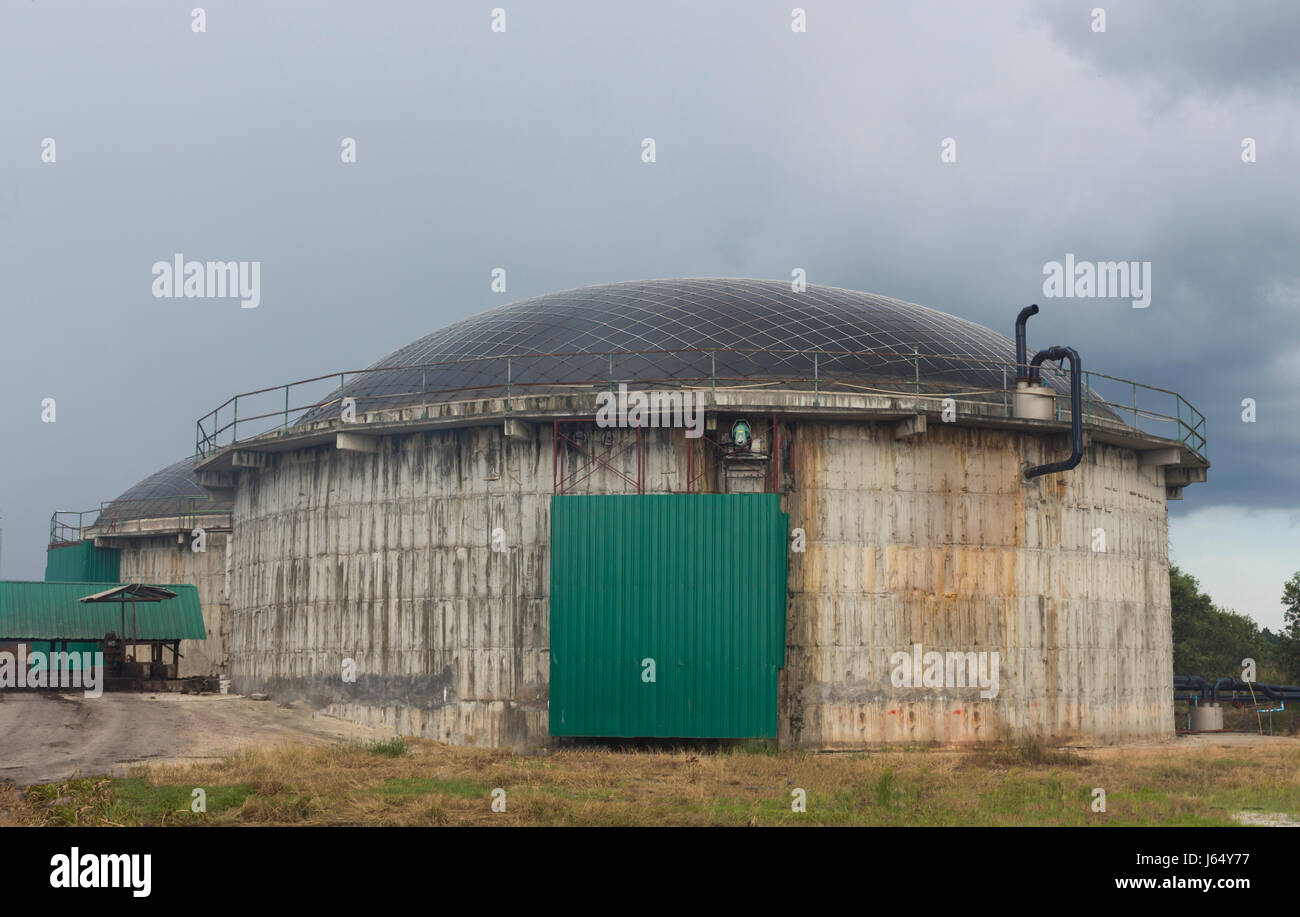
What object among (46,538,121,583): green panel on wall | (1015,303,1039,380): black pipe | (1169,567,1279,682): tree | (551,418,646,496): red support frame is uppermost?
(1015,303,1039,380): black pipe

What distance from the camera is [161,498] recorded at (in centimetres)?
6222

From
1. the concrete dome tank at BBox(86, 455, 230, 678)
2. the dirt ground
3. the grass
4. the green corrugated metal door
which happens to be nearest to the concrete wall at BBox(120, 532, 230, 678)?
the concrete dome tank at BBox(86, 455, 230, 678)

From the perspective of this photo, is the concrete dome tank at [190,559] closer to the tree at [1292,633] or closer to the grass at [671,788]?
the grass at [671,788]

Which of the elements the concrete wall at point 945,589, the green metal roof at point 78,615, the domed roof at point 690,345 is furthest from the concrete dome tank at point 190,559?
the concrete wall at point 945,589

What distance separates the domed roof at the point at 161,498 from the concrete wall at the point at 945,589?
3691 cm

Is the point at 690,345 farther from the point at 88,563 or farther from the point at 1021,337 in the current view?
the point at 88,563

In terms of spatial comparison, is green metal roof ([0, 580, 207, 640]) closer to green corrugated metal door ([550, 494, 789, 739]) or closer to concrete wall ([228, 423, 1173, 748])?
concrete wall ([228, 423, 1173, 748])

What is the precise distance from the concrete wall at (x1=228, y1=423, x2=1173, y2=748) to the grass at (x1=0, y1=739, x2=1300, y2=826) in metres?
1.58

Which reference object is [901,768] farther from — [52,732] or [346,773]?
[52,732]

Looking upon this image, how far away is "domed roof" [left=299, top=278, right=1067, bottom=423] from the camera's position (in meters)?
31.9

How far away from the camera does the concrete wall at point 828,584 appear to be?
→ 29.5 metres

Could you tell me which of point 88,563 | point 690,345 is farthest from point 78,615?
point 690,345
